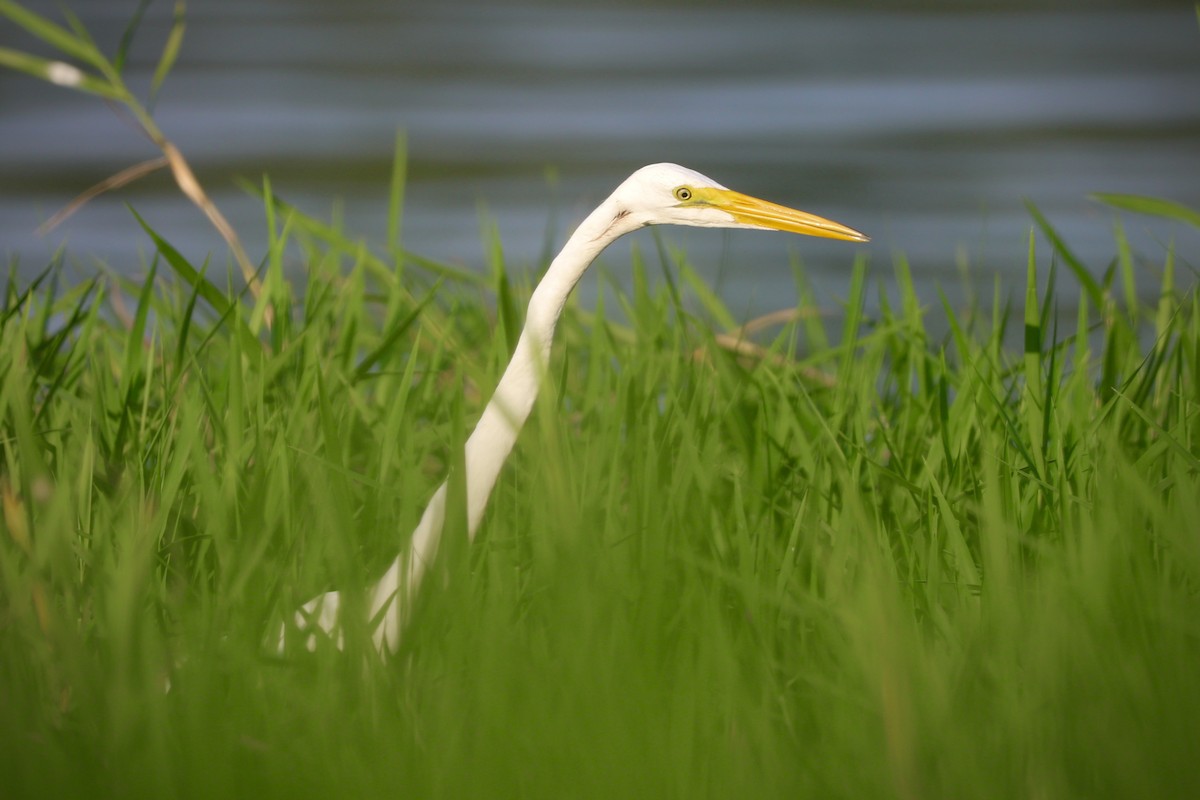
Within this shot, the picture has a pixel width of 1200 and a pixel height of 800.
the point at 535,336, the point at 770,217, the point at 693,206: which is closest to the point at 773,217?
the point at 770,217

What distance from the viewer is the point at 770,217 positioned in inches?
78.5

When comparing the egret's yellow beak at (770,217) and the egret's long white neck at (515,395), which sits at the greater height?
the egret's yellow beak at (770,217)

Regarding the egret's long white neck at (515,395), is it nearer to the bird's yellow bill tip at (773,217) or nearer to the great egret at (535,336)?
the great egret at (535,336)

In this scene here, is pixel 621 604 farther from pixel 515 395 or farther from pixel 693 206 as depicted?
pixel 693 206

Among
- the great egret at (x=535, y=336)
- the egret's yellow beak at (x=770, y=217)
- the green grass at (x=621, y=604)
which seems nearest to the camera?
the green grass at (x=621, y=604)

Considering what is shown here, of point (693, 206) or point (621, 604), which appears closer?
point (621, 604)

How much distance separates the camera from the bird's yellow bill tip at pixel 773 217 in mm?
1956

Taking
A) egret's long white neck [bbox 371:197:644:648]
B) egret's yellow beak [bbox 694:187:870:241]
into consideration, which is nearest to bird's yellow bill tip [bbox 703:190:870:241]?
egret's yellow beak [bbox 694:187:870:241]

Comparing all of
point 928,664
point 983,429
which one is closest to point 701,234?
point 983,429

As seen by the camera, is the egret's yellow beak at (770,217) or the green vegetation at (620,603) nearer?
the green vegetation at (620,603)

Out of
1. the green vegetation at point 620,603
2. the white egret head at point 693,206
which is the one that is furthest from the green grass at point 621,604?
the white egret head at point 693,206

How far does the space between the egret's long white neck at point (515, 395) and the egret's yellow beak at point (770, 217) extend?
0.57 ft

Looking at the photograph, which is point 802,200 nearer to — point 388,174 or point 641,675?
point 388,174

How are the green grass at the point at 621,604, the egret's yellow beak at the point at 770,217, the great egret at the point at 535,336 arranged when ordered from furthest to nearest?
the egret's yellow beak at the point at 770,217
the great egret at the point at 535,336
the green grass at the point at 621,604
